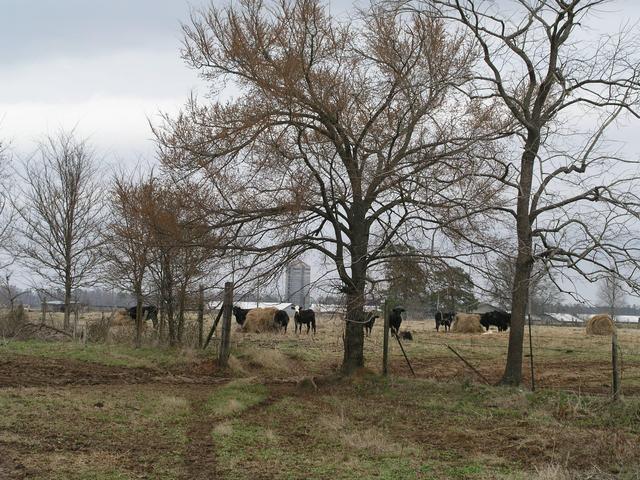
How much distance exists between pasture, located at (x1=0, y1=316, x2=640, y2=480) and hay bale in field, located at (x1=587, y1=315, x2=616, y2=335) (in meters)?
18.5

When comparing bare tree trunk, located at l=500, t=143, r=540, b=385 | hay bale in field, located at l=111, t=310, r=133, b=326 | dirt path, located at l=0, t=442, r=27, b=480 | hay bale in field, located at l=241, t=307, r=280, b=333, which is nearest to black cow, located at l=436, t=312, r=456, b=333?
hay bale in field, located at l=241, t=307, r=280, b=333

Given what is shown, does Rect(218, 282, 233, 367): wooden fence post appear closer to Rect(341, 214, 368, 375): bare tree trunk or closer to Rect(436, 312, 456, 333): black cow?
Rect(341, 214, 368, 375): bare tree trunk

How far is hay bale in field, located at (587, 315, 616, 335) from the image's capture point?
37.8m

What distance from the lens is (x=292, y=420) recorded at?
38.4ft

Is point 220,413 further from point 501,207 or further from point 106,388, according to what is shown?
point 501,207

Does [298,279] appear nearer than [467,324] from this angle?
Yes

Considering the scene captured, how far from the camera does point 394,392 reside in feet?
49.1

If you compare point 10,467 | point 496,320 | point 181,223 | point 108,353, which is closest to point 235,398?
point 181,223

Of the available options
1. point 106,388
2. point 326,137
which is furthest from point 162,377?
point 326,137

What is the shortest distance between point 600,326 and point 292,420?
3134 centimetres

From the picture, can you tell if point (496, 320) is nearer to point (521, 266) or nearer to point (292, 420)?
point (521, 266)

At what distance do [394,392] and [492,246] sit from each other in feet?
12.4

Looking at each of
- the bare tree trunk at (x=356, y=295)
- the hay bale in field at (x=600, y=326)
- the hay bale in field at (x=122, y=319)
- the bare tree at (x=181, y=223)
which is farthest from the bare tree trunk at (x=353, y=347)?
the hay bale in field at (x=600, y=326)

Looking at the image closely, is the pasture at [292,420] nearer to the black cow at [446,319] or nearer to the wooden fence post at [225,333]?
the wooden fence post at [225,333]
